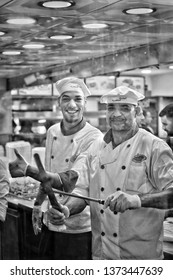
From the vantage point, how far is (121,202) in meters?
2.13

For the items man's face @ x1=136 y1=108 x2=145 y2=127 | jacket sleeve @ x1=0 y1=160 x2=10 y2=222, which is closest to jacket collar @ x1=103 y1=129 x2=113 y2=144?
man's face @ x1=136 y1=108 x2=145 y2=127

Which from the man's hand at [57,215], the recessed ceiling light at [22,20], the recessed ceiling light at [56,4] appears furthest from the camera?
the recessed ceiling light at [22,20]

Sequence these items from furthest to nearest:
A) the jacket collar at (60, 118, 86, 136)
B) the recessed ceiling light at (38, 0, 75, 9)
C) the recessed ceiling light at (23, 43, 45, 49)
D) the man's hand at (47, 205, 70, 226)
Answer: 1. the recessed ceiling light at (23, 43, 45, 49)
2. the recessed ceiling light at (38, 0, 75, 9)
3. the jacket collar at (60, 118, 86, 136)
4. the man's hand at (47, 205, 70, 226)

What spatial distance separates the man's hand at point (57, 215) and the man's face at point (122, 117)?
1.42ft

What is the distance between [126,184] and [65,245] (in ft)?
1.67

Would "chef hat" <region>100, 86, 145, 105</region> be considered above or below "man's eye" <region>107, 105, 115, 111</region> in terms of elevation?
above

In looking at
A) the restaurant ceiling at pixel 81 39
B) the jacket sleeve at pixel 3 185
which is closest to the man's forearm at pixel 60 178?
the jacket sleeve at pixel 3 185

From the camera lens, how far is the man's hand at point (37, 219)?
7.79 ft

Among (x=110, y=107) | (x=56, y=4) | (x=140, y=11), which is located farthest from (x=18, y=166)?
(x=140, y=11)

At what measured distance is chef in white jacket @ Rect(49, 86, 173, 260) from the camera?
7.00ft

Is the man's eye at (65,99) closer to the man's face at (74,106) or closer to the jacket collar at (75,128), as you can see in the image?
the man's face at (74,106)

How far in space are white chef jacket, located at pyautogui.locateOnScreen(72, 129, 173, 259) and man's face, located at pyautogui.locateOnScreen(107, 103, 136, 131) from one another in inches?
2.3

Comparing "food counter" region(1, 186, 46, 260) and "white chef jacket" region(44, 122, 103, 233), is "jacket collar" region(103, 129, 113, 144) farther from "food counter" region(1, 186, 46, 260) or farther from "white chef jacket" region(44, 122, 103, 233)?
"food counter" region(1, 186, 46, 260)

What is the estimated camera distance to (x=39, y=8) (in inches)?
97.3
